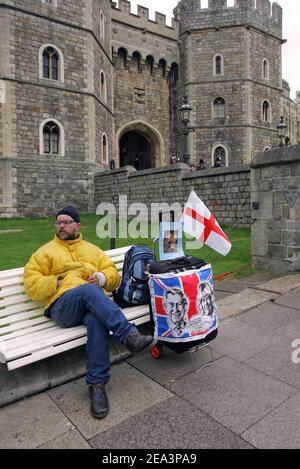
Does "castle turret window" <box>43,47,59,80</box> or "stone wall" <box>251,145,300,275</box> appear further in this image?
"castle turret window" <box>43,47,59,80</box>

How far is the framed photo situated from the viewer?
2.99 metres

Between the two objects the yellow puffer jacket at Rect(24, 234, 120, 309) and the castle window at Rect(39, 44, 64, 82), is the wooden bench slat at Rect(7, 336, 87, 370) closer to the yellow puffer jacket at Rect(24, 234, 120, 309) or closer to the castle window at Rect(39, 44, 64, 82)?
the yellow puffer jacket at Rect(24, 234, 120, 309)

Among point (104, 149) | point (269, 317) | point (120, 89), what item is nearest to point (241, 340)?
point (269, 317)

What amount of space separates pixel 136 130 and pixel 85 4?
903cm

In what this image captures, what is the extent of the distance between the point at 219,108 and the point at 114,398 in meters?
25.3

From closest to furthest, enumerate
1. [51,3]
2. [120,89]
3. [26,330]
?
1. [26,330]
2. [51,3]
3. [120,89]

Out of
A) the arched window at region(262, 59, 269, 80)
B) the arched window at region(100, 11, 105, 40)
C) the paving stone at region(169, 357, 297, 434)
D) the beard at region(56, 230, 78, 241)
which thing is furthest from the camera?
the arched window at region(262, 59, 269, 80)

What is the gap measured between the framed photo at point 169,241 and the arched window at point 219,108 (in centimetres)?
2378

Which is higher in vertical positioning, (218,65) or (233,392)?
(218,65)

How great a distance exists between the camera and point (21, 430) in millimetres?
2029

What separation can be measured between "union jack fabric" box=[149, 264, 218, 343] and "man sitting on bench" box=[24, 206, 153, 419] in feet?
0.67

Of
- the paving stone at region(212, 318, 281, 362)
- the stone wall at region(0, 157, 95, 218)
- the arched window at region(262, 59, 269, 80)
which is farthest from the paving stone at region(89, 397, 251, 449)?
the arched window at region(262, 59, 269, 80)

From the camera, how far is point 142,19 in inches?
939

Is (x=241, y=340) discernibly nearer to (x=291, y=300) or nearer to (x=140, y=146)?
(x=291, y=300)
